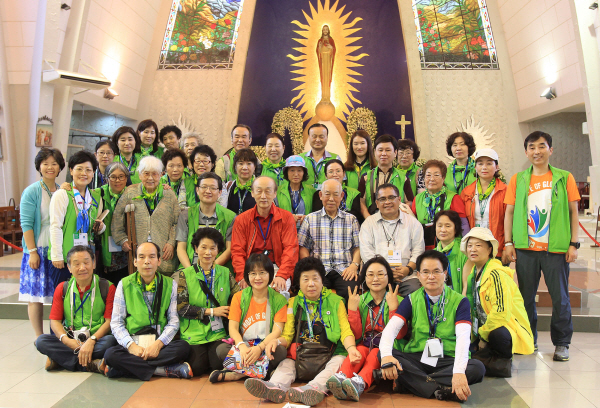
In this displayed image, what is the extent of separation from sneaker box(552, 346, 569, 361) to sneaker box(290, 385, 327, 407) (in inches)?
70.0

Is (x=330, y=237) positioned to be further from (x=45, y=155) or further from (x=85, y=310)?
(x=45, y=155)

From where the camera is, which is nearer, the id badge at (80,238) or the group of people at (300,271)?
the group of people at (300,271)

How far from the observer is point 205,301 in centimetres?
327

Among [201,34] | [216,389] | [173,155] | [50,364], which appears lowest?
[216,389]

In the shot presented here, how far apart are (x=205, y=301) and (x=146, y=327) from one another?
40 centimetres

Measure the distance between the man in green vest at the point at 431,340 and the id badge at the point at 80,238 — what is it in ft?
7.32

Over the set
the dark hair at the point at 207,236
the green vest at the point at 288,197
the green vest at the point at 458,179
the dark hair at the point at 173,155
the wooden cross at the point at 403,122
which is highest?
the wooden cross at the point at 403,122

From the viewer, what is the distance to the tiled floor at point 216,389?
2680 mm

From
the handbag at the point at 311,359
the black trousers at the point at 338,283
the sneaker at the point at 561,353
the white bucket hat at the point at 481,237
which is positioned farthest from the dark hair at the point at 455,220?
the handbag at the point at 311,359

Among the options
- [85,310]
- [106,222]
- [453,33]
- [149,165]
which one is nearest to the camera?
[85,310]

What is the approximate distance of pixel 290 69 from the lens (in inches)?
420

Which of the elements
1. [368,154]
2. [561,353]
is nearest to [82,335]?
[368,154]

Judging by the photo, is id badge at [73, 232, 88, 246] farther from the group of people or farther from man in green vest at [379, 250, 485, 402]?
man in green vest at [379, 250, 485, 402]

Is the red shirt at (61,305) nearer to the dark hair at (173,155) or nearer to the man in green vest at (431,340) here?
the dark hair at (173,155)
